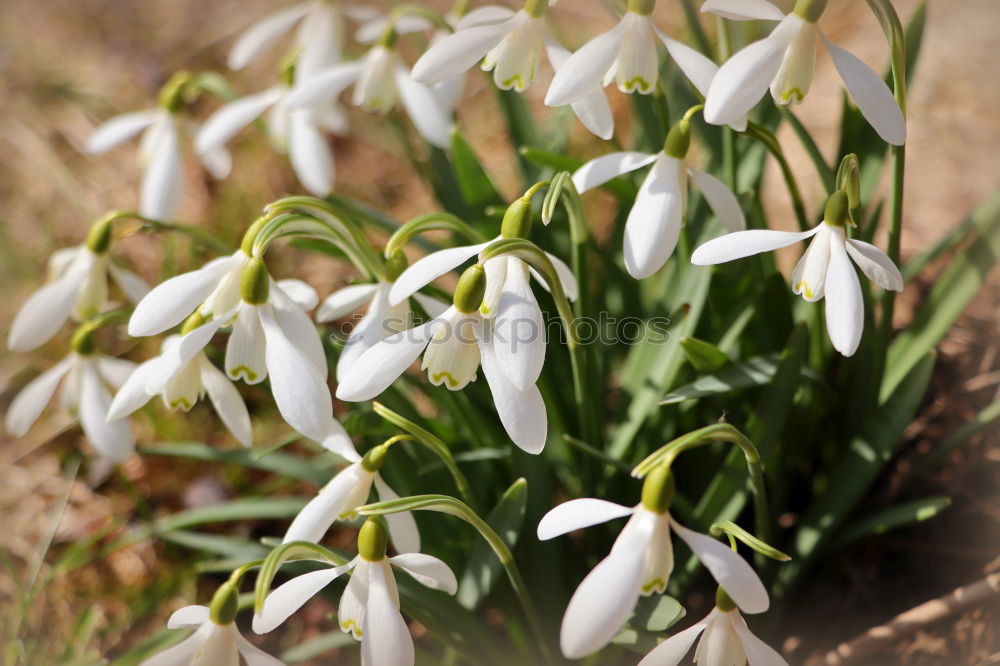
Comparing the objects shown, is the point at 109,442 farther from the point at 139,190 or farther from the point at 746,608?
the point at 139,190

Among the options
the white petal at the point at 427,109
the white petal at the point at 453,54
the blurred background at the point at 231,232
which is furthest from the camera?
the white petal at the point at 427,109

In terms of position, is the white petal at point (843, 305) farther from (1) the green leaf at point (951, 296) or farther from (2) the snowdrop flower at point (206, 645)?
(2) the snowdrop flower at point (206, 645)

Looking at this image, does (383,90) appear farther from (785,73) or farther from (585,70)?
(785,73)

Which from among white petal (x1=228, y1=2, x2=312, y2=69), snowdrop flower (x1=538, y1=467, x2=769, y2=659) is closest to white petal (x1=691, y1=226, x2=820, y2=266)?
snowdrop flower (x1=538, y1=467, x2=769, y2=659)

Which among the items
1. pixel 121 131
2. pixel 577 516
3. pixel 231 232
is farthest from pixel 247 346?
pixel 231 232

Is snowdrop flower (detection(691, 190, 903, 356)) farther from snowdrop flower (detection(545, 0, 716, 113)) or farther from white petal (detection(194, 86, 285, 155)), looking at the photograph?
white petal (detection(194, 86, 285, 155))

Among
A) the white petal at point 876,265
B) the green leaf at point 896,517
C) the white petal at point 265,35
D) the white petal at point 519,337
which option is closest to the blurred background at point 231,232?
the green leaf at point 896,517
